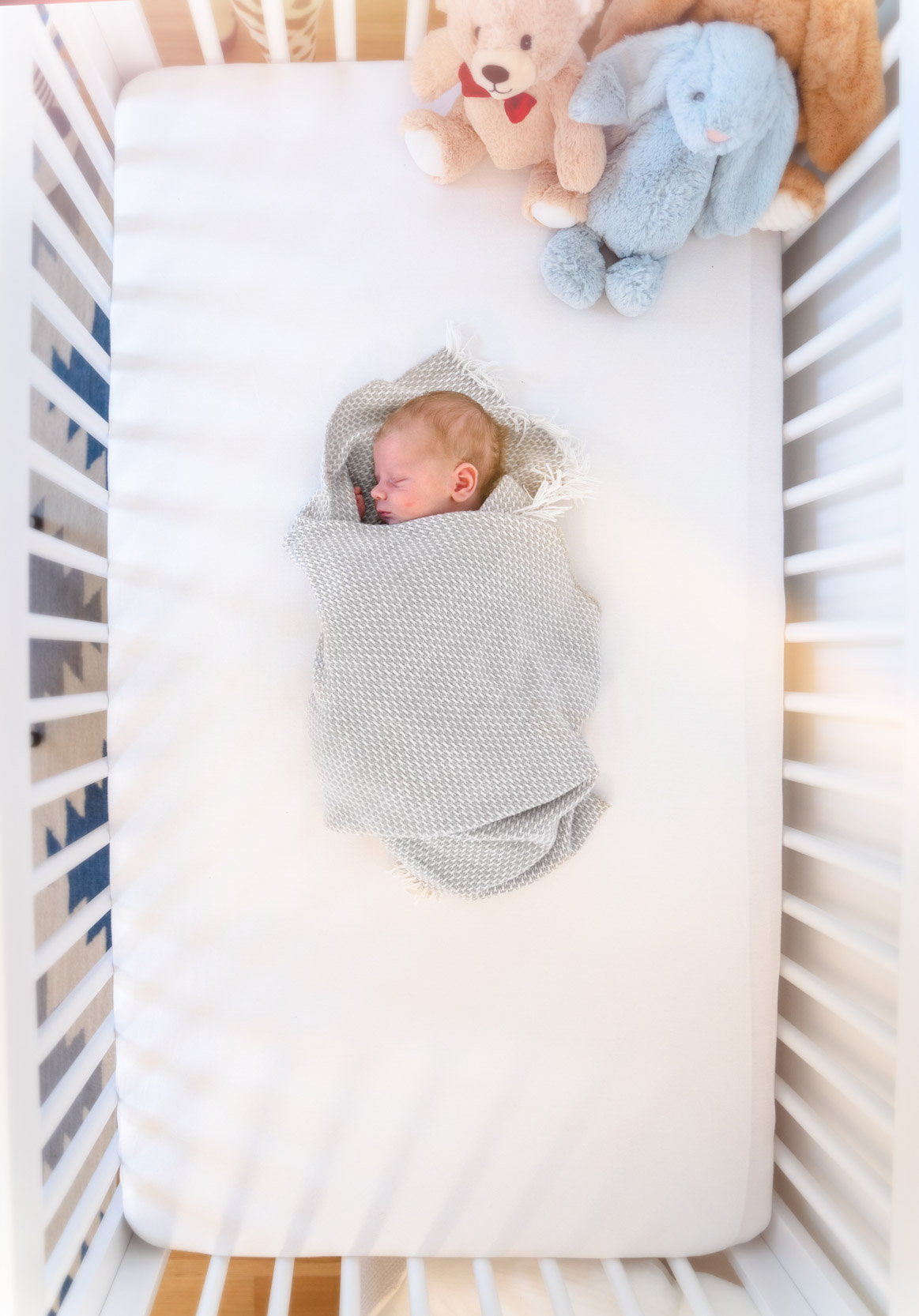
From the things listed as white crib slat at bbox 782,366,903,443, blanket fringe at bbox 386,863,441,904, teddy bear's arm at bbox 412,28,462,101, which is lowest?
blanket fringe at bbox 386,863,441,904

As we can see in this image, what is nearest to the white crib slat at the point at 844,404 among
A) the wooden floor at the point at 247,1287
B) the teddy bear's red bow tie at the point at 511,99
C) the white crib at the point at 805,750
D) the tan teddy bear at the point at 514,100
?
the white crib at the point at 805,750

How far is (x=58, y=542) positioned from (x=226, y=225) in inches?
18.6

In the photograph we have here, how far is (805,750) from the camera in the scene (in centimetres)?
116

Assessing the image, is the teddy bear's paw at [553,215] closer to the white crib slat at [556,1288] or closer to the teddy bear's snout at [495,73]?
the teddy bear's snout at [495,73]

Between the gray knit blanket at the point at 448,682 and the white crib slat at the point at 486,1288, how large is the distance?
44 centimetres

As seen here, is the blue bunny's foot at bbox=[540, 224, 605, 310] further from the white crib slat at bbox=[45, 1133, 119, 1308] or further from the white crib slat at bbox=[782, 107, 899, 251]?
the white crib slat at bbox=[45, 1133, 119, 1308]

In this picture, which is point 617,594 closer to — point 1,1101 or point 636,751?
point 636,751

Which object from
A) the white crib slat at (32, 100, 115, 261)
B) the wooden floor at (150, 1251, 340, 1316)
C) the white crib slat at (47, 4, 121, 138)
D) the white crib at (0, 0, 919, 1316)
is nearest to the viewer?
the white crib at (0, 0, 919, 1316)

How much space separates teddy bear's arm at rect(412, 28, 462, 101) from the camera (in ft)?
3.33

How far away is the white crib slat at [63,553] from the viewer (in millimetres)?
902

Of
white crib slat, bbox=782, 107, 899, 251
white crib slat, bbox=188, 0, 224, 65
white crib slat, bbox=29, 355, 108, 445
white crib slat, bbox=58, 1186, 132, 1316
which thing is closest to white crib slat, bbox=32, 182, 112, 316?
white crib slat, bbox=29, 355, 108, 445

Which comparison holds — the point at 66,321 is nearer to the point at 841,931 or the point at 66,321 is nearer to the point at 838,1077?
the point at 841,931

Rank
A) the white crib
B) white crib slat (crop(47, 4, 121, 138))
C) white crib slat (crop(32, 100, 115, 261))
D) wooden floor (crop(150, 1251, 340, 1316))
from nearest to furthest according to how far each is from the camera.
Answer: the white crib, white crib slat (crop(32, 100, 115, 261)), white crib slat (crop(47, 4, 121, 138)), wooden floor (crop(150, 1251, 340, 1316))

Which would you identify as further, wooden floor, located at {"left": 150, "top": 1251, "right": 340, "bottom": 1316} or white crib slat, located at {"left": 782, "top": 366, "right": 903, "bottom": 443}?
wooden floor, located at {"left": 150, "top": 1251, "right": 340, "bottom": 1316}
